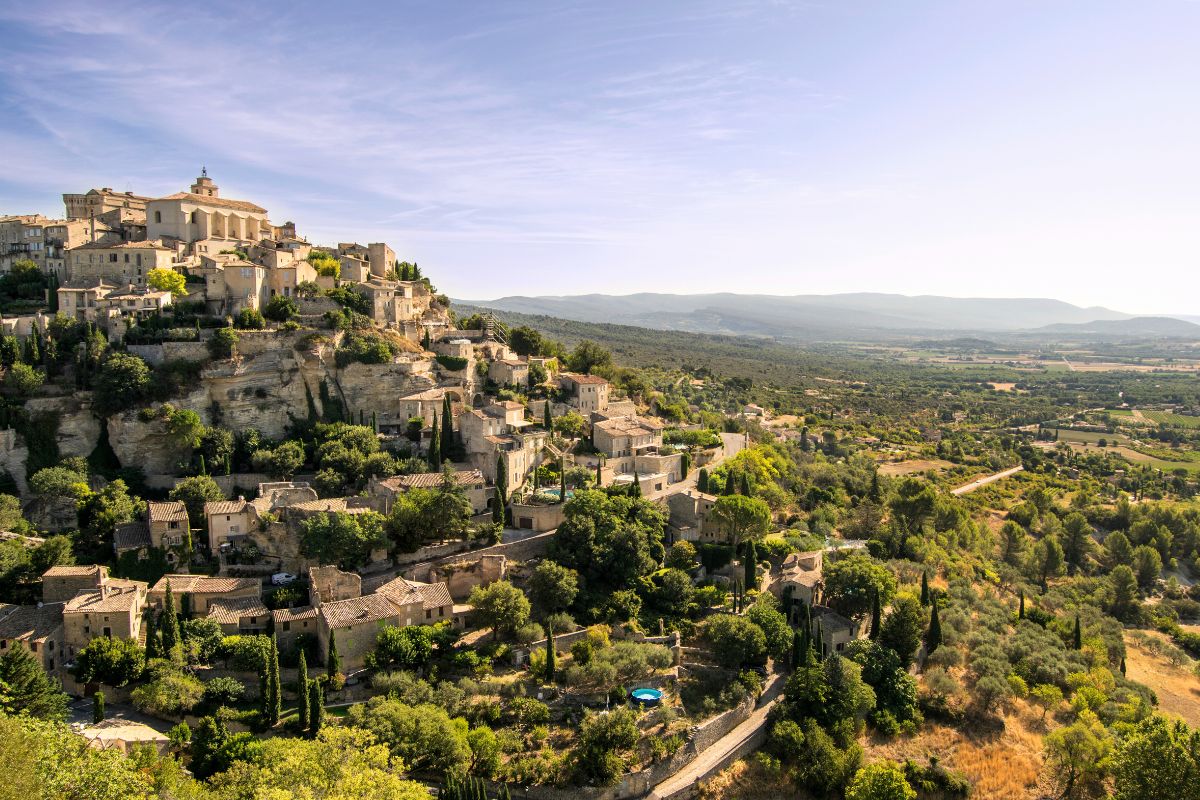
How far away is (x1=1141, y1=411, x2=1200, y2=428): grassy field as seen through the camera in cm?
10781

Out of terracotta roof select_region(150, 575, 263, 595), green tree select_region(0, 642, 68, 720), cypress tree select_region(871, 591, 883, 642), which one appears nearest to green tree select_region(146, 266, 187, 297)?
terracotta roof select_region(150, 575, 263, 595)

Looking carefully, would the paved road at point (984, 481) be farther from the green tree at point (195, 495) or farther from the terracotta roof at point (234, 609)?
the green tree at point (195, 495)

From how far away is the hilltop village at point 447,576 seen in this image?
2620 centimetres

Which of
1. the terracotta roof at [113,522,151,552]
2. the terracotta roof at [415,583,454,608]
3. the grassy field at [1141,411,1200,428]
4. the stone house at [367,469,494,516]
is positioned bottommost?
the grassy field at [1141,411,1200,428]

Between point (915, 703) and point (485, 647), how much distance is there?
18.7 meters

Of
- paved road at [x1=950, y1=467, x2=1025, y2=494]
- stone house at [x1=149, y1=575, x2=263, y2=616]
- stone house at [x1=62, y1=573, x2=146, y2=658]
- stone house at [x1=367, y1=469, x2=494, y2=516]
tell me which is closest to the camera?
stone house at [x1=62, y1=573, x2=146, y2=658]

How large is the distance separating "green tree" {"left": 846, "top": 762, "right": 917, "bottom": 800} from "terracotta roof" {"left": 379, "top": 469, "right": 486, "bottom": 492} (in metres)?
20.4

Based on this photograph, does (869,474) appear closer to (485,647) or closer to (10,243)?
(485,647)

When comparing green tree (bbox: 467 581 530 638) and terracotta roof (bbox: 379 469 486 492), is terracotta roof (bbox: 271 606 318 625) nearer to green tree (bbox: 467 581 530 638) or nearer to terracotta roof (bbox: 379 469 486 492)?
green tree (bbox: 467 581 530 638)

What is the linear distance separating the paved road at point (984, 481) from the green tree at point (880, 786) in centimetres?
4497

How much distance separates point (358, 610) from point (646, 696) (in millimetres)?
11494

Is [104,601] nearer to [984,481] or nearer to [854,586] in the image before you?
[854,586]

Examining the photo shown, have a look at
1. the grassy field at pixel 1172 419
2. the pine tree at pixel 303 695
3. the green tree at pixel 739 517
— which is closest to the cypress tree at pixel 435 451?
the green tree at pixel 739 517

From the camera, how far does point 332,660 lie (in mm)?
27953
